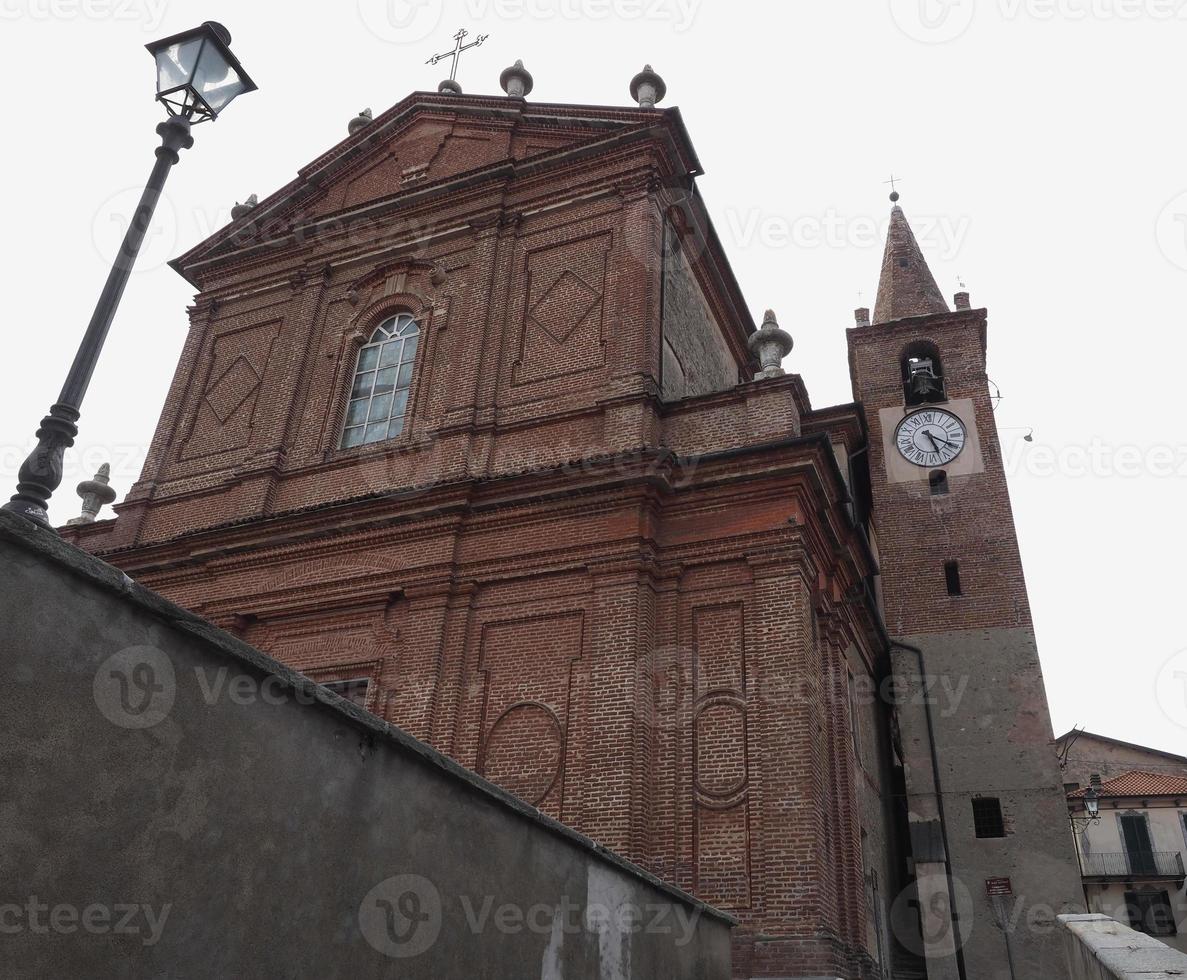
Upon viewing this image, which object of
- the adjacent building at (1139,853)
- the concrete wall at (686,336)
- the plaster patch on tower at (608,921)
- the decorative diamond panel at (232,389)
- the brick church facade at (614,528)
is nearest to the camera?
the plaster patch on tower at (608,921)

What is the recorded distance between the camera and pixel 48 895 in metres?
2.97

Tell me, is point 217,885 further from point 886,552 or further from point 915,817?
point 886,552

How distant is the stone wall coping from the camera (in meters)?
3.08

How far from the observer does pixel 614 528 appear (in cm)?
1130

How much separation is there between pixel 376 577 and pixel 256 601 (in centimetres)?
189

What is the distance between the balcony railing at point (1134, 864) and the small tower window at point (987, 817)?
21636 millimetres

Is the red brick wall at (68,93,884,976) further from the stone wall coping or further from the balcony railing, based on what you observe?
the balcony railing

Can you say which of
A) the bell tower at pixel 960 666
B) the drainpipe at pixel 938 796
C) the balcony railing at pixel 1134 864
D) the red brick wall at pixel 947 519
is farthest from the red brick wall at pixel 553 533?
the balcony railing at pixel 1134 864

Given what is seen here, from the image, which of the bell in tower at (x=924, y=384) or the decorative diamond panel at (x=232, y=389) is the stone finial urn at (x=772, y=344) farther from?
the decorative diamond panel at (x=232, y=389)

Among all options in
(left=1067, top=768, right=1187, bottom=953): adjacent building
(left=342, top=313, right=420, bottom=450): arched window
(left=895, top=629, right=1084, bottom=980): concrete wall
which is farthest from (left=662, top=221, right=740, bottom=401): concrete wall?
(left=1067, top=768, right=1187, bottom=953): adjacent building

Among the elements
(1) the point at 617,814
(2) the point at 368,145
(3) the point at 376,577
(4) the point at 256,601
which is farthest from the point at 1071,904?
(2) the point at 368,145

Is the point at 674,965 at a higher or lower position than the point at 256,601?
lower

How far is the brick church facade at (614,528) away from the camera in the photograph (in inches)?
399

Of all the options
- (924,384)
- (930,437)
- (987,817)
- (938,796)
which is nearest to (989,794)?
(987,817)
